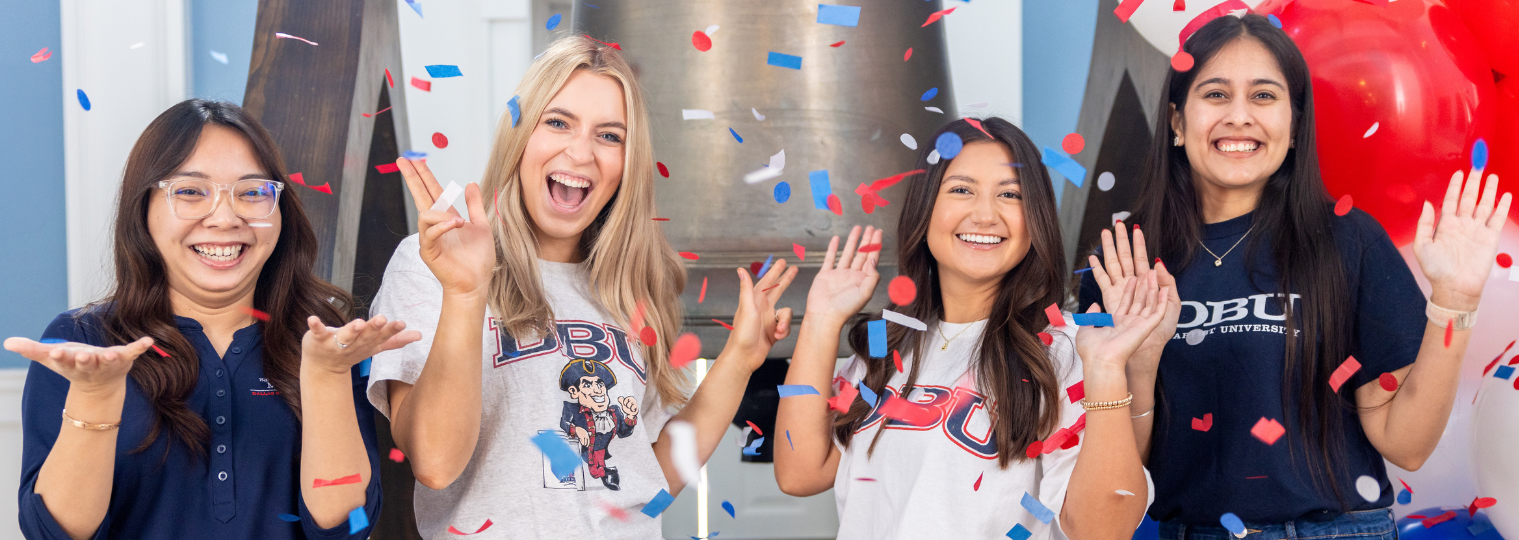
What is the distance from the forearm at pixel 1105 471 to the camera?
139 cm

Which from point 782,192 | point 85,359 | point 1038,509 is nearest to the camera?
point 85,359

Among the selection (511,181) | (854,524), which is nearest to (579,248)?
(511,181)

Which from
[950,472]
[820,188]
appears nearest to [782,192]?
[820,188]

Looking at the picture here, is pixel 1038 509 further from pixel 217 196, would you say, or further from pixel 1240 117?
pixel 217 196

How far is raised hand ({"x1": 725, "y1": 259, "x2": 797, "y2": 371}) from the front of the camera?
167 centimetres

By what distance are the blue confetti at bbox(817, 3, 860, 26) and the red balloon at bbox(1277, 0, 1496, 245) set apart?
89 centimetres

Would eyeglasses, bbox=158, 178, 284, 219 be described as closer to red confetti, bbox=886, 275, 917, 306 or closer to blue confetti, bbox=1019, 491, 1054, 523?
red confetti, bbox=886, 275, 917, 306

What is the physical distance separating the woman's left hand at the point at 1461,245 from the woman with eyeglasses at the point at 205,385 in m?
1.47

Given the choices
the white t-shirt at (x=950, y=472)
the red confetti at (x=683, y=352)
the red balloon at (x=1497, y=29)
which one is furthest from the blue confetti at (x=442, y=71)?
the red balloon at (x=1497, y=29)

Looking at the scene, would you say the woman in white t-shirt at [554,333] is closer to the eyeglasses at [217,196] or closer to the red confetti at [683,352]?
the red confetti at [683,352]

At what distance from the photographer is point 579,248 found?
1.72 meters

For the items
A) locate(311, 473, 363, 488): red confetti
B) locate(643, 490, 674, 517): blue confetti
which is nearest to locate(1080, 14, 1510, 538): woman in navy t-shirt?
locate(643, 490, 674, 517): blue confetti

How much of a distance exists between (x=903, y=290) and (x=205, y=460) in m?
1.09

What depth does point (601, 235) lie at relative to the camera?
5.44 ft
